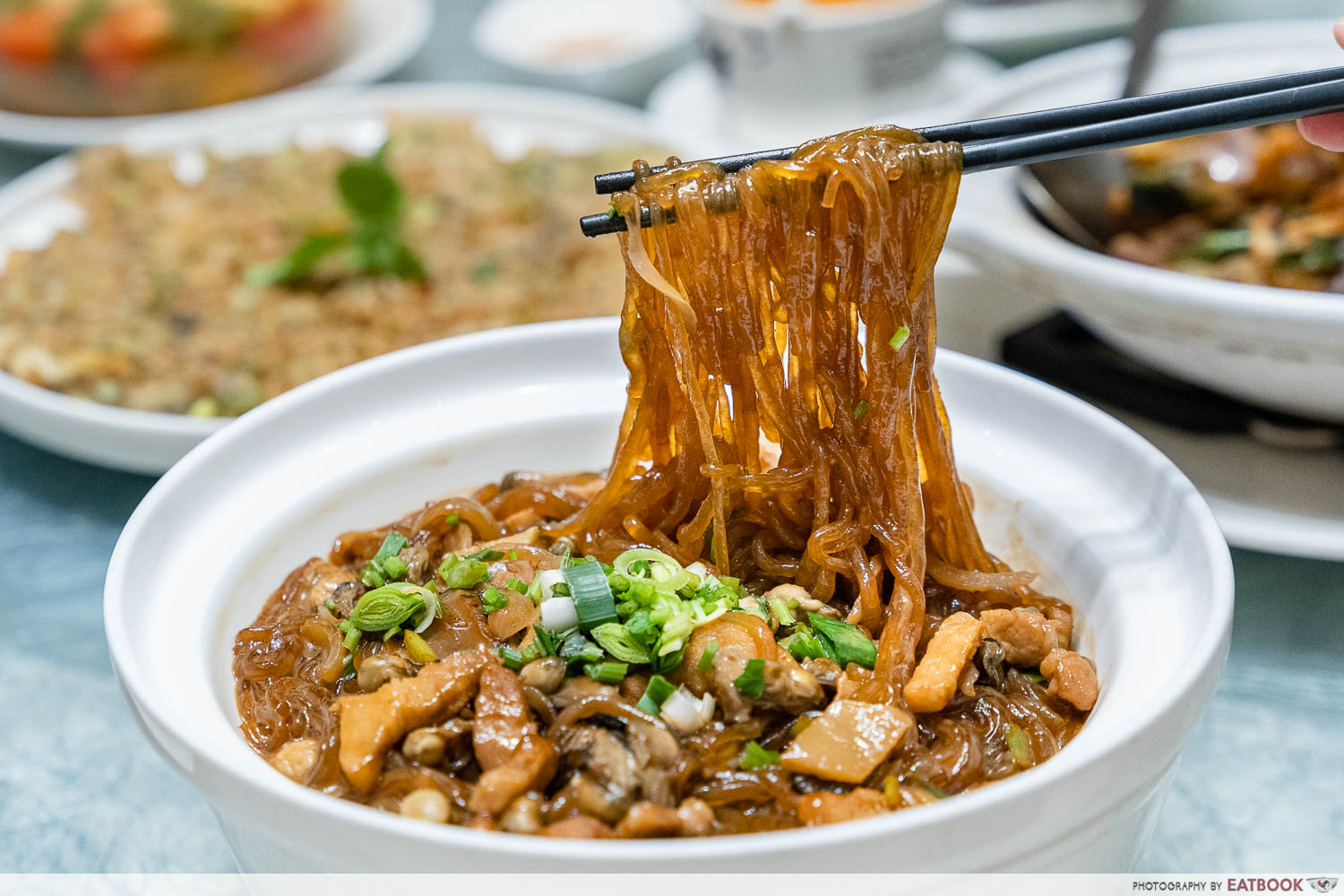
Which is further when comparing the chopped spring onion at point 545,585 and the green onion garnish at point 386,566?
the green onion garnish at point 386,566

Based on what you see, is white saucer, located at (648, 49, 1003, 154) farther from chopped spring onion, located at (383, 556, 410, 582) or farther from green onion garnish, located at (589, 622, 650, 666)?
green onion garnish, located at (589, 622, 650, 666)

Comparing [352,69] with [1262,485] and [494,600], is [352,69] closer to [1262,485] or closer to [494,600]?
[494,600]

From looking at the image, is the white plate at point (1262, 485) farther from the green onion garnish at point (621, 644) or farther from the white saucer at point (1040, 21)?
the white saucer at point (1040, 21)

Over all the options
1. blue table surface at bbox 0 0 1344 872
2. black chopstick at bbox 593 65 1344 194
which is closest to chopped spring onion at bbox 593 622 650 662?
black chopstick at bbox 593 65 1344 194

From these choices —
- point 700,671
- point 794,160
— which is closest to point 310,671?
point 700,671

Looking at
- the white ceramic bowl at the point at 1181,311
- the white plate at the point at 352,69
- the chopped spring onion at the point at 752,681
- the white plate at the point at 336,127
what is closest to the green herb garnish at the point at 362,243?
the white plate at the point at 336,127

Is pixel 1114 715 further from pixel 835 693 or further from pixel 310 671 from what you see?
pixel 310 671

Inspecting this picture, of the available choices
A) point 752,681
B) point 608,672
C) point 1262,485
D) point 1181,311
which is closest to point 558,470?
point 608,672
